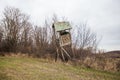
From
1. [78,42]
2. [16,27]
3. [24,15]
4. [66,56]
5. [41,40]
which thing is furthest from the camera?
[24,15]

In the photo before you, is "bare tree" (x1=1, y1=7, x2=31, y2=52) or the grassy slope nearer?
the grassy slope

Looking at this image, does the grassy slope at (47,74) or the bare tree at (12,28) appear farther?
the bare tree at (12,28)

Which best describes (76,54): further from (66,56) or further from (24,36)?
(24,36)

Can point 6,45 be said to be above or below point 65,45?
below

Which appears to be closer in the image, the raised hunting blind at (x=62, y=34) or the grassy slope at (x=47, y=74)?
the grassy slope at (x=47, y=74)

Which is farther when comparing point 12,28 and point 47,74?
point 12,28

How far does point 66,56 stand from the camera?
17.6m

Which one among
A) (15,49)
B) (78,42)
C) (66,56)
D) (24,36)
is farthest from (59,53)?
(24,36)

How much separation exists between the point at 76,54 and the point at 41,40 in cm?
1082

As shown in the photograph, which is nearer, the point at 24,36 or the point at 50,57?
the point at 50,57

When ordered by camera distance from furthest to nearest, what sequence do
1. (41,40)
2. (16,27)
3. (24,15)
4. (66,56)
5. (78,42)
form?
(24,15) < (16,27) < (41,40) < (78,42) < (66,56)

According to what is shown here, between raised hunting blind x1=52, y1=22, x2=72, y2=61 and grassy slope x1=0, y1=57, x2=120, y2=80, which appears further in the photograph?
raised hunting blind x1=52, y1=22, x2=72, y2=61

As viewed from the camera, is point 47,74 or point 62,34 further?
point 62,34

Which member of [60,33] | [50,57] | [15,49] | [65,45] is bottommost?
[15,49]
